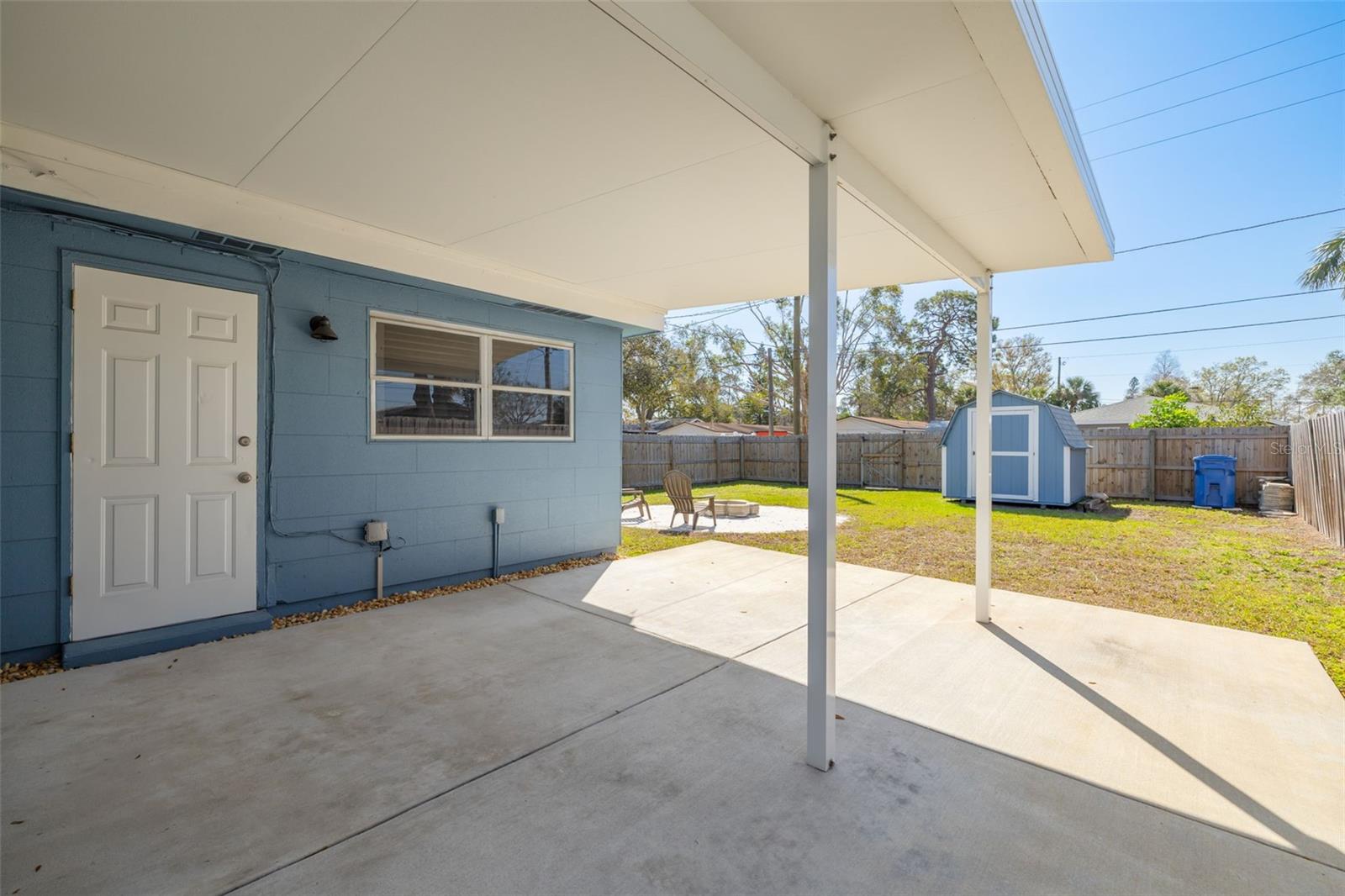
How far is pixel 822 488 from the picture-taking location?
2236 mm

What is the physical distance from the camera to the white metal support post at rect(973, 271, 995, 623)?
3.98 m

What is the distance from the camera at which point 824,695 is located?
2.22 metres

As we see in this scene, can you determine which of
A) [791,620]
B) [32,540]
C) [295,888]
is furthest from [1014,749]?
[32,540]

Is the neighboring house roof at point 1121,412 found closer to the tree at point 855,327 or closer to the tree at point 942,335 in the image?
the tree at point 942,335

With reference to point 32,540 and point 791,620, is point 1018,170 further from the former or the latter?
point 32,540

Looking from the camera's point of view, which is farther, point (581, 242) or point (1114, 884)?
point (581, 242)

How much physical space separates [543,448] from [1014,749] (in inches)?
179

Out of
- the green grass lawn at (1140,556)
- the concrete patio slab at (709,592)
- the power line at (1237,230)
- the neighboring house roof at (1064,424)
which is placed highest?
the power line at (1237,230)

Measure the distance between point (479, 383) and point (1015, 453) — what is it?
9.29 m

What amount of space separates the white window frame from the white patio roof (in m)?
0.68

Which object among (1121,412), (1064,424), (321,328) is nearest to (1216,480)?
(1064,424)

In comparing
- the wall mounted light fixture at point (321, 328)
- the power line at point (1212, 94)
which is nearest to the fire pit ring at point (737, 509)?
the wall mounted light fixture at point (321, 328)

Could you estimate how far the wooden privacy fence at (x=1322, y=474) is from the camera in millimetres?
6383

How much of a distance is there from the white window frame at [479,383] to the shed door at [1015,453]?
7541mm
